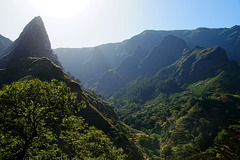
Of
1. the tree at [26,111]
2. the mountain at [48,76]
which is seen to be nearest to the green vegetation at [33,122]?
the tree at [26,111]

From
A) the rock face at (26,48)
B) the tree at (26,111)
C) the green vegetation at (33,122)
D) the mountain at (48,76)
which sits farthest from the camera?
the rock face at (26,48)

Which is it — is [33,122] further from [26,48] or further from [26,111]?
[26,48]

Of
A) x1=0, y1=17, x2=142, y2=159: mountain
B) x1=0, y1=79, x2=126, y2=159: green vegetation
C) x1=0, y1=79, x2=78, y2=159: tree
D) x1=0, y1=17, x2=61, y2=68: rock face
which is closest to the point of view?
x1=0, y1=79, x2=78, y2=159: tree

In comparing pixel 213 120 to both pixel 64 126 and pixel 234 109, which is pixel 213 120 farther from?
pixel 64 126

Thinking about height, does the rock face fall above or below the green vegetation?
above

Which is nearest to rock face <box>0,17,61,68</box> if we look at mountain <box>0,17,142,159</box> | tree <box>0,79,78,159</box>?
mountain <box>0,17,142,159</box>

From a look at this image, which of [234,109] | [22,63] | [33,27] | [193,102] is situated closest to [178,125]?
[193,102]

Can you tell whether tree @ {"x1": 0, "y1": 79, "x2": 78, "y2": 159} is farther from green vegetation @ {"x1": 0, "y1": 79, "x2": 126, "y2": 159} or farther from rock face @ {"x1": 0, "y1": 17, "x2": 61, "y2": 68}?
rock face @ {"x1": 0, "y1": 17, "x2": 61, "y2": 68}

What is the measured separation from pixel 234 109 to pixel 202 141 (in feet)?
155

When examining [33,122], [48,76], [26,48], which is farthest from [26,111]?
[26,48]

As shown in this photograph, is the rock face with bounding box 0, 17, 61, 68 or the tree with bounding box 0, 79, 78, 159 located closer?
the tree with bounding box 0, 79, 78, 159

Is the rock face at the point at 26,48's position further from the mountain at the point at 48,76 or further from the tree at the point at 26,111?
the tree at the point at 26,111

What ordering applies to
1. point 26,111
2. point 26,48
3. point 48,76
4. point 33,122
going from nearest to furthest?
1. point 33,122
2. point 26,111
3. point 48,76
4. point 26,48

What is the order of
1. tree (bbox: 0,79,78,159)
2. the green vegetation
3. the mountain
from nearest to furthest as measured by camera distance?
tree (bbox: 0,79,78,159)
the green vegetation
the mountain
